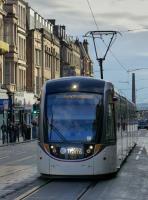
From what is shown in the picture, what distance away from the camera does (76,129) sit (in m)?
18.8

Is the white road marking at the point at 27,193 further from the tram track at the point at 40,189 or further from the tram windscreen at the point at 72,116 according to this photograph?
the tram windscreen at the point at 72,116

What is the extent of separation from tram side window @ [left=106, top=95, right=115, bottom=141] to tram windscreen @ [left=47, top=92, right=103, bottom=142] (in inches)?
23.1

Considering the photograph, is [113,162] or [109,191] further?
[113,162]

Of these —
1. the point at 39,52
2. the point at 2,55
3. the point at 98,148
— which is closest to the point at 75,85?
the point at 98,148

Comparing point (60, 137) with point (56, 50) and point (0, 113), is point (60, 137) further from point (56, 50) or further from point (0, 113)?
point (56, 50)

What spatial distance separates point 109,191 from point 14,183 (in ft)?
9.85

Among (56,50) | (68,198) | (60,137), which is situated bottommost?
(68,198)

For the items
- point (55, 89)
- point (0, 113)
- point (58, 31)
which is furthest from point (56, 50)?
point (55, 89)

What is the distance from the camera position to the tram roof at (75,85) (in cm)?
1944

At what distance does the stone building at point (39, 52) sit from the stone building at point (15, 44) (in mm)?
3764

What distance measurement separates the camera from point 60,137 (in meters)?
18.7

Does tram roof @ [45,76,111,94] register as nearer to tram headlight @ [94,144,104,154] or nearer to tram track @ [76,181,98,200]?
tram headlight @ [94,144,104,154]

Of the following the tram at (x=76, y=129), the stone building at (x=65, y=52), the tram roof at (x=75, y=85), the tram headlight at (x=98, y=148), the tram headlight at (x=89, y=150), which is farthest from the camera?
the stone building at (x=65, y=52)

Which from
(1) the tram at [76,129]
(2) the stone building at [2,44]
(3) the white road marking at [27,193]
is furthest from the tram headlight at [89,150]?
(2) the stone building at [2,44]
